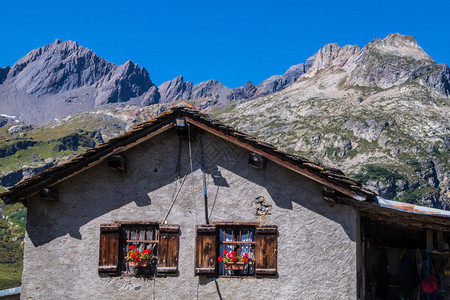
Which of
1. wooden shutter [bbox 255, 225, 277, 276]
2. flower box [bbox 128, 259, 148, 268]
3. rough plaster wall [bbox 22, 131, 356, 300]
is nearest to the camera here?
rough plaster wall [bbox 22, 131, 356, 300]

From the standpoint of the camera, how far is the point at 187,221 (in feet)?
38.0

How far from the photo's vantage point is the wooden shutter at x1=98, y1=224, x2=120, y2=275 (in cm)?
1144

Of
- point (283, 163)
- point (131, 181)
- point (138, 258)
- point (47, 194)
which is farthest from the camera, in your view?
point (131, 181)

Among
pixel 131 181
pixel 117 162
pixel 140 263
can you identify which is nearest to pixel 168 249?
pixel 140 263

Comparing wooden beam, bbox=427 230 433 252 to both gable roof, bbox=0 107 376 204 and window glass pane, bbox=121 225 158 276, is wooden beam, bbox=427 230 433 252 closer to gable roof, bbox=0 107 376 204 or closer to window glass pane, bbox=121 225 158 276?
gable roof, bbox=0 107 376 204

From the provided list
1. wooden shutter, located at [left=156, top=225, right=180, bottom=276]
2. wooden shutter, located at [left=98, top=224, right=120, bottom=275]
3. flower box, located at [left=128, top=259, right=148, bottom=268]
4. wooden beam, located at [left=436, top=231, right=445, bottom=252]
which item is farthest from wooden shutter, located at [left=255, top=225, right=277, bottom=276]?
wooden beam, located at [left=436, top=231, right=445, bottom=252]

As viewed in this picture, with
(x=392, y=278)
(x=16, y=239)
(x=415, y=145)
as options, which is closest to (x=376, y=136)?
(x=415, y=145)

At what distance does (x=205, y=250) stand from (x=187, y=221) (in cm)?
78

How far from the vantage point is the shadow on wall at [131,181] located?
11.8m

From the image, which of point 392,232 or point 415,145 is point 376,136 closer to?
point 415,145

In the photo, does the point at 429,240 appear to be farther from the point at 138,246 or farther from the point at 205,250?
the point at 138,246

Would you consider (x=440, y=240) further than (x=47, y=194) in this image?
Yes

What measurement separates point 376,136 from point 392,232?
569ft

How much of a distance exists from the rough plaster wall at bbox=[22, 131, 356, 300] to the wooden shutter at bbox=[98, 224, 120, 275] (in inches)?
7.5
